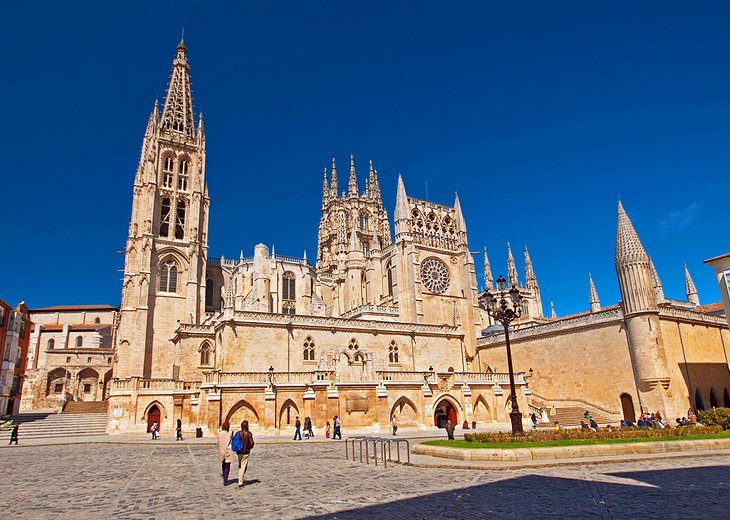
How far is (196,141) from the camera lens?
5362cm

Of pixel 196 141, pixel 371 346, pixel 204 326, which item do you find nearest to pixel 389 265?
pixel 371 346

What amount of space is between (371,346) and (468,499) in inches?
1102

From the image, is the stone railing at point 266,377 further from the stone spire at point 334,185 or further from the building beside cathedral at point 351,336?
the stone spire at point 334,185

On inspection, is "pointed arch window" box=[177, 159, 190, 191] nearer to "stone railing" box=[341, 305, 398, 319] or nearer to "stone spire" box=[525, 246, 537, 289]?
"stone railing" box=[341, 305, 398, 319]

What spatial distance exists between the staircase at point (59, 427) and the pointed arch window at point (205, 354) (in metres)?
7.28

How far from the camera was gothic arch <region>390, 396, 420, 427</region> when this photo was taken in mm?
29094

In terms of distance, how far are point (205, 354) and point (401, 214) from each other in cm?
2236

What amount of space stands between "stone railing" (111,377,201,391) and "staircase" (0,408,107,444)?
3964mm

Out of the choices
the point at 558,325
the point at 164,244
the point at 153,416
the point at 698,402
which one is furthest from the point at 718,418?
the point at 164,244

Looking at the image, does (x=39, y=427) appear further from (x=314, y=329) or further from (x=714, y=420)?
(x=714, y=420)

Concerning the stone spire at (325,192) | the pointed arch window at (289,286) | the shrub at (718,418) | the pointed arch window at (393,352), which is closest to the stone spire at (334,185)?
the stone spire at (325,192)

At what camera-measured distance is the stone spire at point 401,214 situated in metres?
47.3

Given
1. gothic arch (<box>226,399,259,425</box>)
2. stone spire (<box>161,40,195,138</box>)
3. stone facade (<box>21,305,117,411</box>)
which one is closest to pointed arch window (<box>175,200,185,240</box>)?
stone spire (<box>161,40,195,138</box>)

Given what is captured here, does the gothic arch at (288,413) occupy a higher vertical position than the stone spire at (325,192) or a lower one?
lower
